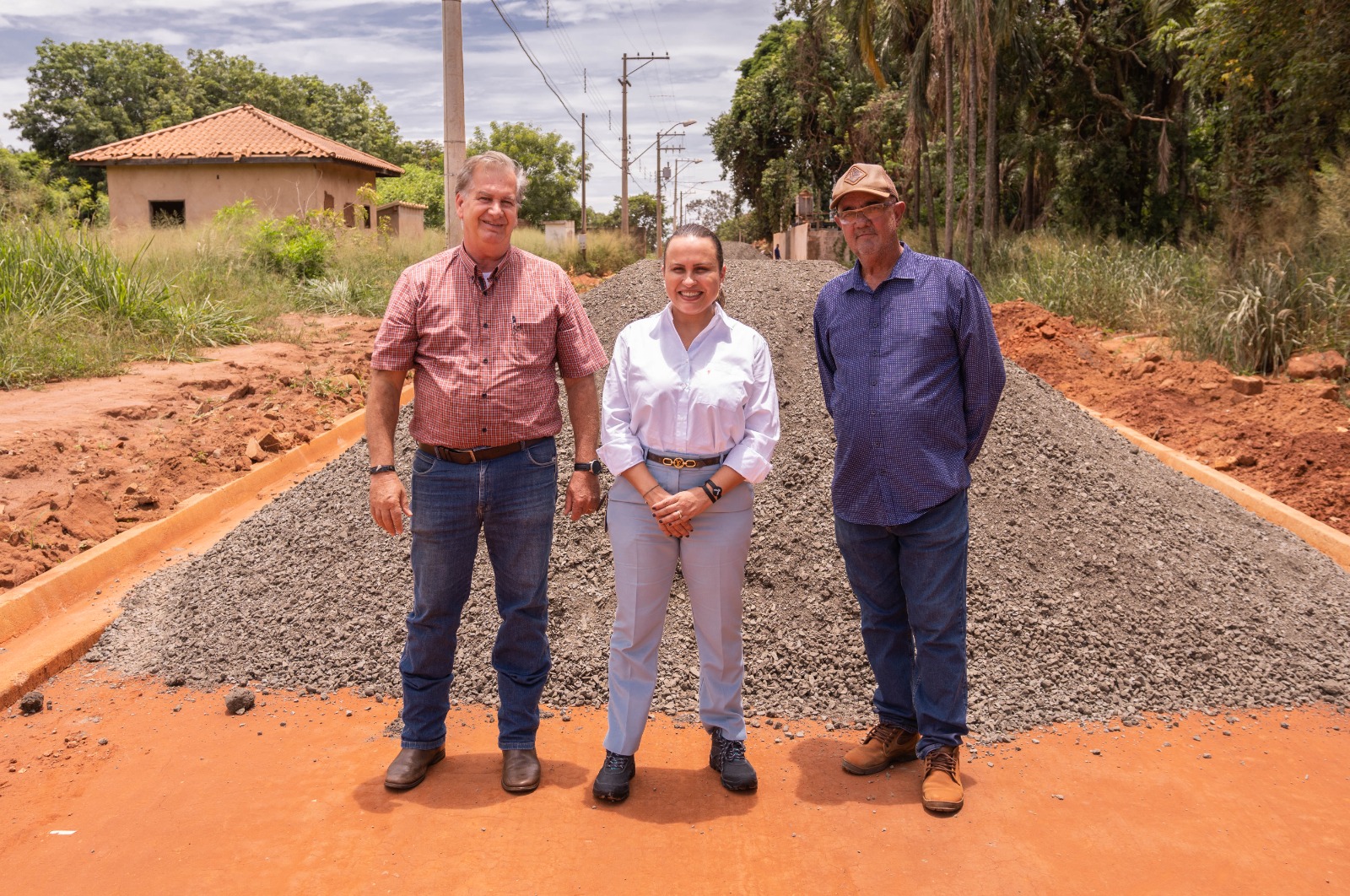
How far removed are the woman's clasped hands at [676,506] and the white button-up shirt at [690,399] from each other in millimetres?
121

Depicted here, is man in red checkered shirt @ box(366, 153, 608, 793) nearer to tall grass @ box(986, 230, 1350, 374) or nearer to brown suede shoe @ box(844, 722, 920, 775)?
brown suede shoe @ box(844, 722, 920, 775)

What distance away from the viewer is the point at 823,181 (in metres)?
36.9

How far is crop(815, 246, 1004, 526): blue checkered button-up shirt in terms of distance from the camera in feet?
9.98

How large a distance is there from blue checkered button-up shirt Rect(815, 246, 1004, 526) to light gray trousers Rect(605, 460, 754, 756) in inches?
15.9

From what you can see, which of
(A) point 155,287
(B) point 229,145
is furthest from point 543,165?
(A) point 155,287

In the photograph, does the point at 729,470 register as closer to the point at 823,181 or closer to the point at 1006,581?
the point at 1006,581

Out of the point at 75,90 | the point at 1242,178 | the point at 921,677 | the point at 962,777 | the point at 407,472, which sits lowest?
the point at 962,777

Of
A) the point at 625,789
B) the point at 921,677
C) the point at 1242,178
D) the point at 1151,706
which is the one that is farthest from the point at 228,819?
the point at 1242,178

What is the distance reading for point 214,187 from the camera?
22.1 meters

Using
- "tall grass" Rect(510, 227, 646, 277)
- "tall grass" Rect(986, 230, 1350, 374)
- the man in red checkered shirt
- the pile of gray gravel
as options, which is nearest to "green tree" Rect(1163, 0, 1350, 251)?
"tall grass" Rect(986, 230, 1350, 374)

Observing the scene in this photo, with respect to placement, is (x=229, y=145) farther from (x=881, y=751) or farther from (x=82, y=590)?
(x=881, y=751)

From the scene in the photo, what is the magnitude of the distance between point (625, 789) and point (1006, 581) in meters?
2.15

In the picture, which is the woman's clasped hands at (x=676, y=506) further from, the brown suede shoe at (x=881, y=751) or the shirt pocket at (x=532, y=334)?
the brown suede shoe at (x=881, y=751)

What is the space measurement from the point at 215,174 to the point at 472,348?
21910mm
